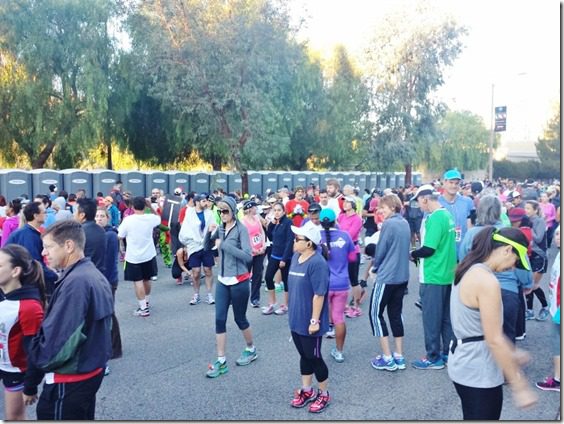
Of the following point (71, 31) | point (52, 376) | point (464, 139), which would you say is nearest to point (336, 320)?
point (52, 376)

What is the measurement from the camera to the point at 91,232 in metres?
5.42

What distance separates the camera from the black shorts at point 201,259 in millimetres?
8336

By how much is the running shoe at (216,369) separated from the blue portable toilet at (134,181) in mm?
14466

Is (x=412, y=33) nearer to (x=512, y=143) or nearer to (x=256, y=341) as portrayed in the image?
(x=256, y=341)

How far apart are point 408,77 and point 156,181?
2137 cm

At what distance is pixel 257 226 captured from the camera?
739cm

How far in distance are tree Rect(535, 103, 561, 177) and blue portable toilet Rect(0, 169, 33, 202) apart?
5531cm

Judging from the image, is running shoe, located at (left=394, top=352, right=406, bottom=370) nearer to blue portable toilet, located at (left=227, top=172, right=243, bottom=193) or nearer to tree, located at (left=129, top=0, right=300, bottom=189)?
tree, located at (left=129, top=0, right=300, bottom=189)

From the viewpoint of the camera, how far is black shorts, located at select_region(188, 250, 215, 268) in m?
8.34

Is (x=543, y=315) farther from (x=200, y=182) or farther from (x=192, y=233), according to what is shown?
(x=200, y=182)

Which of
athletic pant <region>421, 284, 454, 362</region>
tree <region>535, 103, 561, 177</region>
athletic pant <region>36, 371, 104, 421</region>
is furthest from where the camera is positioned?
tree <region>535, 103, 561, 177</region>

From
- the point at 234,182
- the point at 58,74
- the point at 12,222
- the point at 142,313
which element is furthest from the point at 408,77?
the point at 12,222

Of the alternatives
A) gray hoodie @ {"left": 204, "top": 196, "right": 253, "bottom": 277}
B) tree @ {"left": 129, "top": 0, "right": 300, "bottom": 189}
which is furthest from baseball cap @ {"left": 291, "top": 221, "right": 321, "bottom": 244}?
tree @ {"left": 129, "top": 0, "right": 300, "bottom": 189}

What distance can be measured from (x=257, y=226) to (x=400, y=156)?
28739mm
